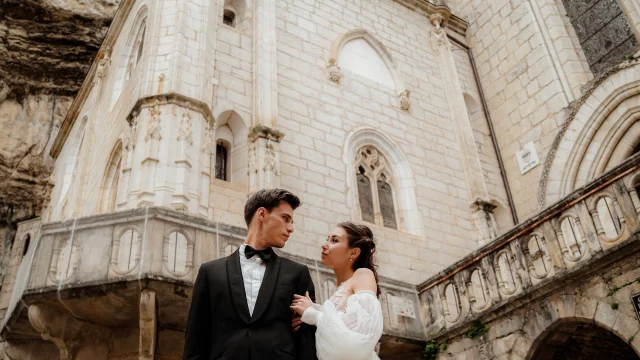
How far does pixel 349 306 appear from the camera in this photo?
317 centimetres

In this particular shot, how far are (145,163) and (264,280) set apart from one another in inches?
250

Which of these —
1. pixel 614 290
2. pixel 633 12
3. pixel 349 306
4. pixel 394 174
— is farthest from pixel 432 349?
pixel 633 12

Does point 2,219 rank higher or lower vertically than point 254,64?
higher

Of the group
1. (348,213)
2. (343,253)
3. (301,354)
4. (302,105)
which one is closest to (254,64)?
(302,105)

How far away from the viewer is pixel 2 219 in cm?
1841

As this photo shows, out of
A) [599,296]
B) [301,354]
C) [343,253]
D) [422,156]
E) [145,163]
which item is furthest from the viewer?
[422,156]

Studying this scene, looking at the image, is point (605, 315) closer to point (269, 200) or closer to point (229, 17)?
point (269, 200)

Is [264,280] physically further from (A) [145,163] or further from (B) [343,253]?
(A) [145,163]

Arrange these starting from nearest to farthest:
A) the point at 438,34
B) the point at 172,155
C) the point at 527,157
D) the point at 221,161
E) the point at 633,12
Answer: the point at 172,155
the point at 221,161
the point at 633,12
the point at 527,157
the point at 438,34

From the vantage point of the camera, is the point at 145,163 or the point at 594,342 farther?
the point at 145,163

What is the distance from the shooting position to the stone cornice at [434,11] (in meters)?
16.0

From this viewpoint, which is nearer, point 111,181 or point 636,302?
point 636,302

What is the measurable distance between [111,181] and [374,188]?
5.43 m

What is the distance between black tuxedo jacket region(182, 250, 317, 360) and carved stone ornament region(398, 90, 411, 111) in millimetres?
10896
